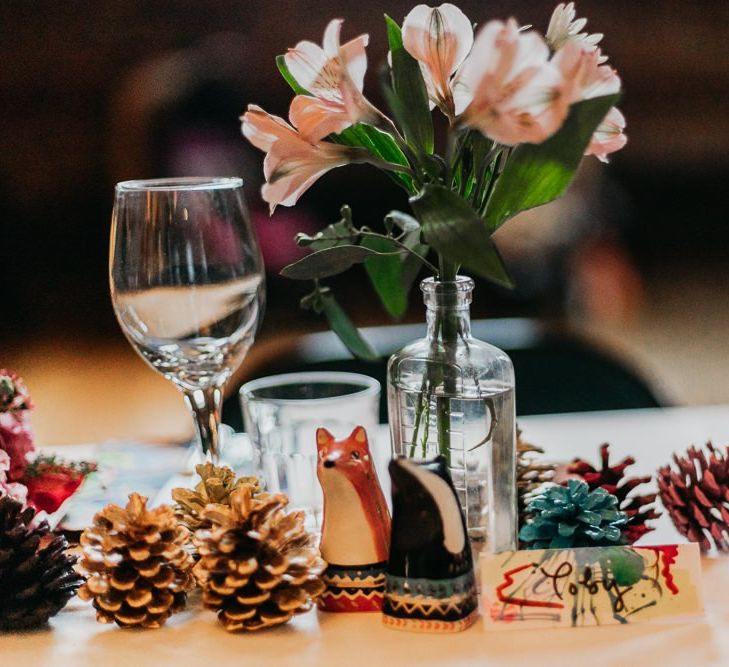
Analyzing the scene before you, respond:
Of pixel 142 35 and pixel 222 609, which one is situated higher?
pixel 142 35

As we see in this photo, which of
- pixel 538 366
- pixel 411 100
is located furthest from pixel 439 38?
pixel 538 366

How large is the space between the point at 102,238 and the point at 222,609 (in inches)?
95.6

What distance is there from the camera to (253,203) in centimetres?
266

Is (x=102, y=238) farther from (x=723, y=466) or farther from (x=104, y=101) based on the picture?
(x=723, y=466)

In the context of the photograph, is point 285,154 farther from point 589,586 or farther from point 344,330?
point 589,586

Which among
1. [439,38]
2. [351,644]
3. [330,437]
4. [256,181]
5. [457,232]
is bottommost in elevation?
A: [351,644]

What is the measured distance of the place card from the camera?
1.77 ft

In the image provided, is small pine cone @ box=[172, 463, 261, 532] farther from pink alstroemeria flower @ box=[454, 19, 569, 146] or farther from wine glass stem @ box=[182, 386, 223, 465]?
pink alstroemeria flower @ box=[454, 19, 569, 146]

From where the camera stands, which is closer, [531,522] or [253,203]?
[531,522]

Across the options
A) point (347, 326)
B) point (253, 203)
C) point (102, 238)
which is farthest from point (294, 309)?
point (347, 326)

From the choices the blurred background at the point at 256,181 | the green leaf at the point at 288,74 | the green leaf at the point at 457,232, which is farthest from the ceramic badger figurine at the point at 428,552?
the blurred background at the point at 256,181

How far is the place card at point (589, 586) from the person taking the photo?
54 centimetres

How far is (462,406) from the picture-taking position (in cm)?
59

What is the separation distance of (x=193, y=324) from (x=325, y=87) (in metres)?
0.18
